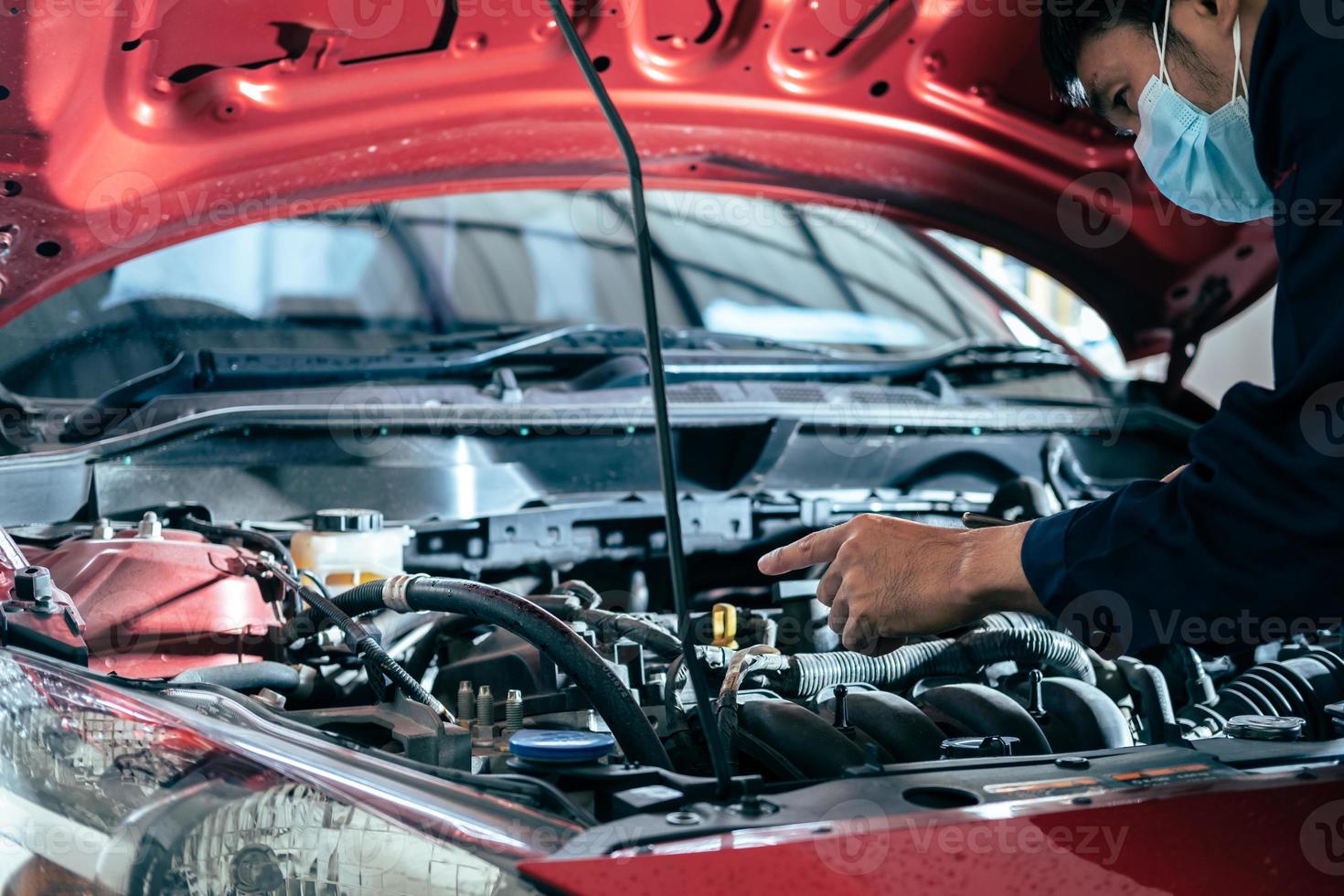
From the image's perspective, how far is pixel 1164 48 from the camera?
1.15 metres

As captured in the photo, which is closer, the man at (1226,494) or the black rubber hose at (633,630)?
the man at (1226,494)

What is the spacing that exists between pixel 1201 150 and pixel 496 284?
125 centimetres

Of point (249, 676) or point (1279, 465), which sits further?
point (249, 676)

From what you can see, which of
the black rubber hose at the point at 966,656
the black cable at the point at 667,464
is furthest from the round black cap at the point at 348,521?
the black cable at the point at 667,464

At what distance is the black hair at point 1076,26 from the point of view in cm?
115

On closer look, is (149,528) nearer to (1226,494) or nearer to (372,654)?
(372,654)

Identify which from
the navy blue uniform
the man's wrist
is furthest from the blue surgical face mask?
the man's wrist

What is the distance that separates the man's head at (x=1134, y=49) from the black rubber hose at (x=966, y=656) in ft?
1.97

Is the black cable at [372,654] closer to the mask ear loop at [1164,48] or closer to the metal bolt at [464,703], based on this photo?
the metal bolt at [464,703]

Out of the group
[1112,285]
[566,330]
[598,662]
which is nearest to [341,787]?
[598,662]

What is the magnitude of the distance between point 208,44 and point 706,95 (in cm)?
76

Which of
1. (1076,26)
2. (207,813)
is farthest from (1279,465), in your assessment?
(207,813)

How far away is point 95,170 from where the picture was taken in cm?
168

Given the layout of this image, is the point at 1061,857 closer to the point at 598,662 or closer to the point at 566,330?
the point at 598,662
